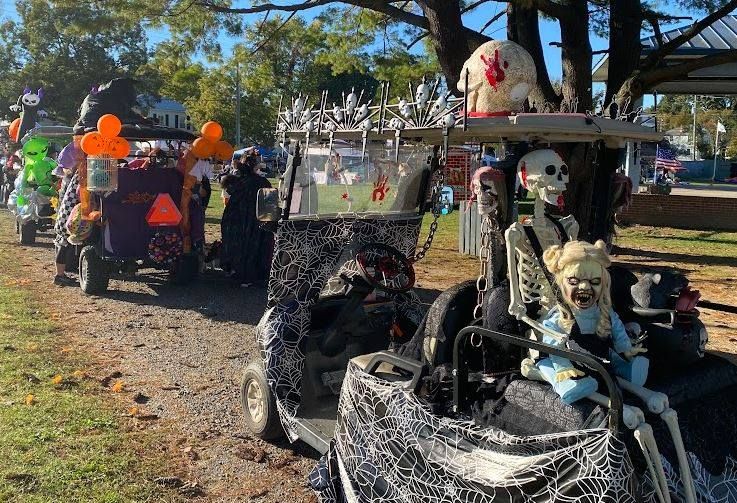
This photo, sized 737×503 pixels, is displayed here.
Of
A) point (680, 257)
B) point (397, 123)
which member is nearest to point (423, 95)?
point (397, 123)

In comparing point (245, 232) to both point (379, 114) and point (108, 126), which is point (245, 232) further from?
point (379, 114)

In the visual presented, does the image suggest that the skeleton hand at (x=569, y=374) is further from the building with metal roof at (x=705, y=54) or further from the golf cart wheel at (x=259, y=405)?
the building with metal roof at (x=705, y=54)

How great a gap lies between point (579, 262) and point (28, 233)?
39.1ft

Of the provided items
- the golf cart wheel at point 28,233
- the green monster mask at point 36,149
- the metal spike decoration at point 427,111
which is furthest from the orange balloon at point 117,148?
the metal spike decoration at point 427,111

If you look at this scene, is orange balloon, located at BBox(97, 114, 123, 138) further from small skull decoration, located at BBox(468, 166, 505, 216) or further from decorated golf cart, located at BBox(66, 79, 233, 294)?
small skull decoration, located at BBox(468, 166, 505, 216)

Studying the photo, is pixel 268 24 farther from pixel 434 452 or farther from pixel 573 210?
pixel 434 452

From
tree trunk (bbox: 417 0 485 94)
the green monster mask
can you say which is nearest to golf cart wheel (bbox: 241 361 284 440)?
tree trunk (bbox: 417 0 485 94)

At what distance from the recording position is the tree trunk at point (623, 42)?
10297mm

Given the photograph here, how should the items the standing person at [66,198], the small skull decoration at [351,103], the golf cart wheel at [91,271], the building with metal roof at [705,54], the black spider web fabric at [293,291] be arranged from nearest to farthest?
the small skull decoration at [351,103], the black spider web fabric at [293,291], the golf cart wheel at [91,271], the standing person at [66,198], the building with metal roof at [705,54]

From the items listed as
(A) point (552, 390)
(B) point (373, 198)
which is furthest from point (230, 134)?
(A) point (552, 390)

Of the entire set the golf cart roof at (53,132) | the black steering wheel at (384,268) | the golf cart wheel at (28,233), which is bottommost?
the golf cart wheel at (28,233)

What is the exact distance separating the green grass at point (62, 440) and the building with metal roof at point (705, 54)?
10.5m

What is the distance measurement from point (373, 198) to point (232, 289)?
16.1 feet

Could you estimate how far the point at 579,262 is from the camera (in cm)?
279
